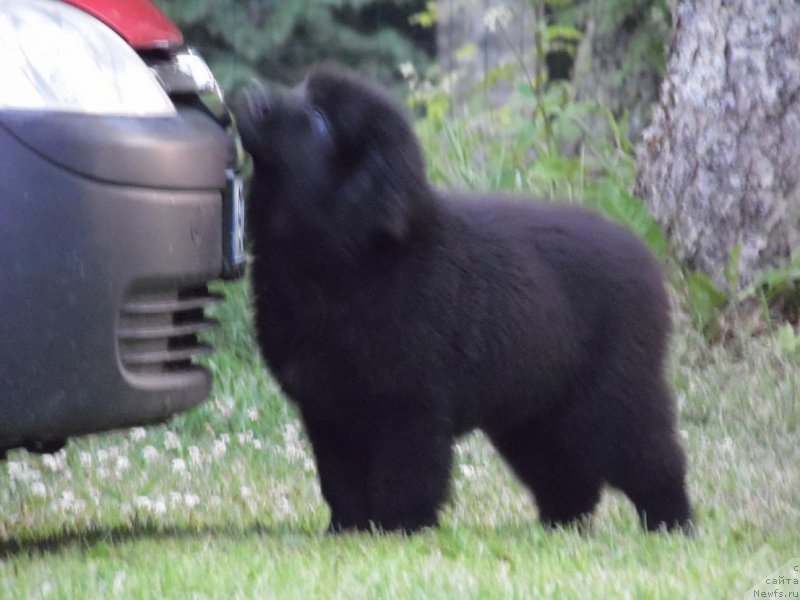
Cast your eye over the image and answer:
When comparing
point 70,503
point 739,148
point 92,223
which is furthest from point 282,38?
point 92,223

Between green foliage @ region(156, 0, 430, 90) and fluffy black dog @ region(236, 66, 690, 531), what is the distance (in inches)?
278

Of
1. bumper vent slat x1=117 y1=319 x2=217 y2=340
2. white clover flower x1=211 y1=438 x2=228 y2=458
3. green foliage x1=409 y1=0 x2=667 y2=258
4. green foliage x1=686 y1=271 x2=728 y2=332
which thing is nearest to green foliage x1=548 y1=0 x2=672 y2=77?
green foliage x1=409 y1=0 x2=667 y2=258

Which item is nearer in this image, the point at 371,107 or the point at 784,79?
the point at 371,107

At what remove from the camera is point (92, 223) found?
10.1 ft

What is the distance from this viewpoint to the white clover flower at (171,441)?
572 centimetres

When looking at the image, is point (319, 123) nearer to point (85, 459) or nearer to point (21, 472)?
point (21, 472)

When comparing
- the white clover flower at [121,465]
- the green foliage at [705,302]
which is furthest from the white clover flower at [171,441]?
A: the green foliage at [705,302]

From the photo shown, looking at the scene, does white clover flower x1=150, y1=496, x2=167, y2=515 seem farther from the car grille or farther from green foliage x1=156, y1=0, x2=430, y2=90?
green foliage x1=156, y1=0, x2=430, y2=90

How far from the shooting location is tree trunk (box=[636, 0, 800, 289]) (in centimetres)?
690

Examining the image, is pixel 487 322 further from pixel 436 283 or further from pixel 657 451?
pixel 657 451

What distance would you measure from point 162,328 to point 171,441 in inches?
97.5

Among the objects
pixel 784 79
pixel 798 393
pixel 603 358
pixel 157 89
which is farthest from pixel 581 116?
pixel 157 89

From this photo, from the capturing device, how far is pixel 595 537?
410 cm

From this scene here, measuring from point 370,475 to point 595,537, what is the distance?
27.6 inches
